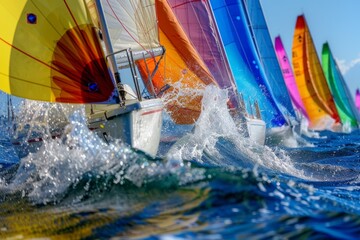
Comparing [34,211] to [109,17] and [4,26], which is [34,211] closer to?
[4,26]

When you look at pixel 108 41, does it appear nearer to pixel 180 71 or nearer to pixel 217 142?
pixel 217 142

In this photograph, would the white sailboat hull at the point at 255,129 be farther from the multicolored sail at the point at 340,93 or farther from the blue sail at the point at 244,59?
the multicolored sail at the point at 340,93

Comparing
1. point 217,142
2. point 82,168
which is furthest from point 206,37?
point 82,168

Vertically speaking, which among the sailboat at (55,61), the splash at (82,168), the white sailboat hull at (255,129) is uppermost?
the sailboat at (55,61)

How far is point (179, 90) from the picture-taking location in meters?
10.5

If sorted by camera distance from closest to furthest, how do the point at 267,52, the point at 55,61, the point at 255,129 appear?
the point at 55,61, the point at 255,129, the point at 267,52

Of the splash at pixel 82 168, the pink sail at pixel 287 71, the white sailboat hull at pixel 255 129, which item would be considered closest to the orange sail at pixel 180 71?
the white sailboat hull at pixel 255 129

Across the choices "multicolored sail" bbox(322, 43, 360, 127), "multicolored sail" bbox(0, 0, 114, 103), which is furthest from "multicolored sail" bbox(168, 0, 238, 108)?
"multicolored sail" bbox(322, 43, 360, 127)

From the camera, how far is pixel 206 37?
38.6 ft

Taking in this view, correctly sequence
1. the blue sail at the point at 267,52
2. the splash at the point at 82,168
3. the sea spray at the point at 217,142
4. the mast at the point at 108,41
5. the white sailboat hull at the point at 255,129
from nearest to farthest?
the splash at the point at 82,168, the mast at the point at 108,41, the sea spray at the point at 217,142, the white sailboat hull at the point at 255,129, the blue sail at the point at 267,52

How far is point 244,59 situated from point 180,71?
5.37 m

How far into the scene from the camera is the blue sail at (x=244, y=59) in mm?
14906

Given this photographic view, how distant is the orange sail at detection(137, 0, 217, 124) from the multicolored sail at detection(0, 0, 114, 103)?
4.30 metres

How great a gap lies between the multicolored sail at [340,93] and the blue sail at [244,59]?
18.5 metres
